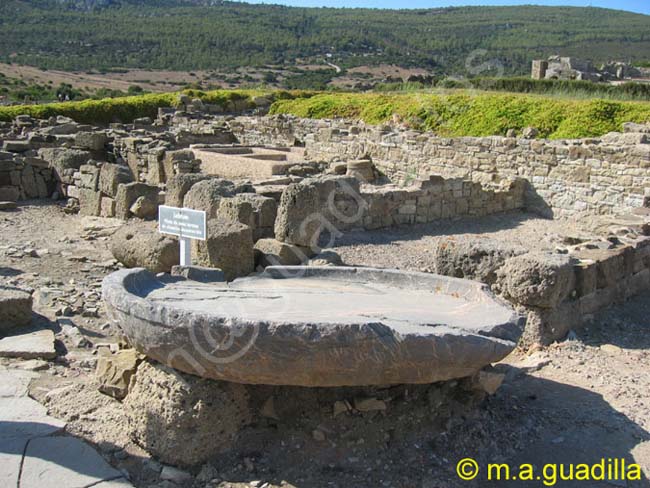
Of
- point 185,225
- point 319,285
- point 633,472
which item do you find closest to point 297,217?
point 185,225

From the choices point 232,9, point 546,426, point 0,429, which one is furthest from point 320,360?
point 232,9

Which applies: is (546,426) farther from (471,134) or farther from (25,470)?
(471,134)

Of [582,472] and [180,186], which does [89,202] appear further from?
[582,472]

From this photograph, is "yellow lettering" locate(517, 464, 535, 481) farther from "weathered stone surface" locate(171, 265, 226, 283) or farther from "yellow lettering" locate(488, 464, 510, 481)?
"weathered stone surface" locate(171, 265, 226, 283)

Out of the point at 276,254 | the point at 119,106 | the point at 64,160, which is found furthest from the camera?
the point at 119,106

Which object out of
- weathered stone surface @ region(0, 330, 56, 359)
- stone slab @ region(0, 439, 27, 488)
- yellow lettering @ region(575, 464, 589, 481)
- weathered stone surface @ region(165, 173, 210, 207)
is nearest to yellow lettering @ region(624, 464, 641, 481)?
yellow lettering @ region(575, 464, 589, 481)

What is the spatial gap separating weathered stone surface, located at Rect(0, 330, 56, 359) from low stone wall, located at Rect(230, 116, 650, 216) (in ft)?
34.8

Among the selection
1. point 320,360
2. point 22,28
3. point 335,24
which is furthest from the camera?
point 335,24

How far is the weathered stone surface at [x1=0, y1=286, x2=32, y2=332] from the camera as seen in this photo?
6051mm

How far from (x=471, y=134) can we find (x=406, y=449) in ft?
50.7

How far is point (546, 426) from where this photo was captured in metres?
4.62

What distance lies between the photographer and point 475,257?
668cm

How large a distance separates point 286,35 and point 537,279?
92859mm

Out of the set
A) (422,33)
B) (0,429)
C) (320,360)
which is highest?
(422,33)
